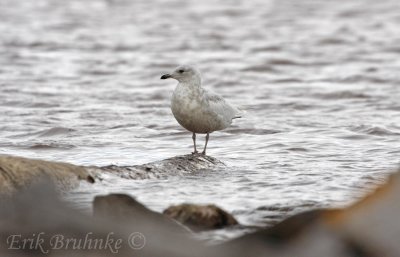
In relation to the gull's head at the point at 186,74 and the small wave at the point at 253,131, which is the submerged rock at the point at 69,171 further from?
the small wave at the point at 253,131

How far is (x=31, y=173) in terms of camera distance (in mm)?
5598

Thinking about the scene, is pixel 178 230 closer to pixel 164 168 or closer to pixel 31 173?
pixel 31 173

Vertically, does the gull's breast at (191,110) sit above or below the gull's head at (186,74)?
below

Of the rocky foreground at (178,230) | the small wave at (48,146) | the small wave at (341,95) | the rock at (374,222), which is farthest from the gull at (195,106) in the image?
the small wave at (341,95)

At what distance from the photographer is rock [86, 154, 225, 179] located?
251 inches

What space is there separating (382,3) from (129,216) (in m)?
17.8

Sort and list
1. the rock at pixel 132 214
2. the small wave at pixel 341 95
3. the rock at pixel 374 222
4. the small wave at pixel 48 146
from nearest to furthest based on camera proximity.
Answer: the rock at pixel 374 222 → the rock at pixel 132 214 → the small wave at pixel 48 146 → the small wave at pixel 341 95

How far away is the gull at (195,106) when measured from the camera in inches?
280

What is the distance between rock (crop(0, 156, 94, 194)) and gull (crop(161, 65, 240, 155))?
4.23 ft

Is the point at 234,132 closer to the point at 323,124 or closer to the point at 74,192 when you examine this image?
the point at 323,124

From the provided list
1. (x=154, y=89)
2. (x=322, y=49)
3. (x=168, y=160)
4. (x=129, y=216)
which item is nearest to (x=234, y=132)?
(x=168, y=160)

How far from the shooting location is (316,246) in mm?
4695

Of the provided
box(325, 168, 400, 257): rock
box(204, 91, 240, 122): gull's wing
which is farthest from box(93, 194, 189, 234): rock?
box(204, 91, 240, 122): gull's wing

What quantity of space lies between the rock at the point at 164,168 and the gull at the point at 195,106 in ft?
0.92
